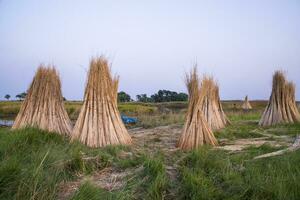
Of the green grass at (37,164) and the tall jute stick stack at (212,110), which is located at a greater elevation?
the tall jute stick stack at (212,110)

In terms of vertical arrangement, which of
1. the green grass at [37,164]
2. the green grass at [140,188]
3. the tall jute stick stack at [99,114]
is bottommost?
the green grass at [140,188]

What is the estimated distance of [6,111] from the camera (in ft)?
46.4

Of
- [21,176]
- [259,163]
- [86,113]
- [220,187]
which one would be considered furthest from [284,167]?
[86,113]

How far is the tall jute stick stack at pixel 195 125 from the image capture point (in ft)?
15.9

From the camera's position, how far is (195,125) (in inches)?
195

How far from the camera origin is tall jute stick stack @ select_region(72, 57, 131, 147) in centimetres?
480

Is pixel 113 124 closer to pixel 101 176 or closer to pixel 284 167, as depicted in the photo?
pixel 101 176

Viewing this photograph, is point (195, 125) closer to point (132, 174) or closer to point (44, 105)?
point (132, 174)

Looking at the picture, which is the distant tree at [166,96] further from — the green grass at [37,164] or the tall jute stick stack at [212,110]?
the green grass at [37,164]

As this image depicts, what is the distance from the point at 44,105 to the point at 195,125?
2.84m

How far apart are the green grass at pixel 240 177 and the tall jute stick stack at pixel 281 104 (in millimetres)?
4765

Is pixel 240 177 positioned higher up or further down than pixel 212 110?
further down

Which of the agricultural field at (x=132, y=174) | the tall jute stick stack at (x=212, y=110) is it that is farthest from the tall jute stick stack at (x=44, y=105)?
the tall jute stick stack at (x=212, y=110)

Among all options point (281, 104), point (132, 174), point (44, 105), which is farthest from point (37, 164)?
point (281, 104)
